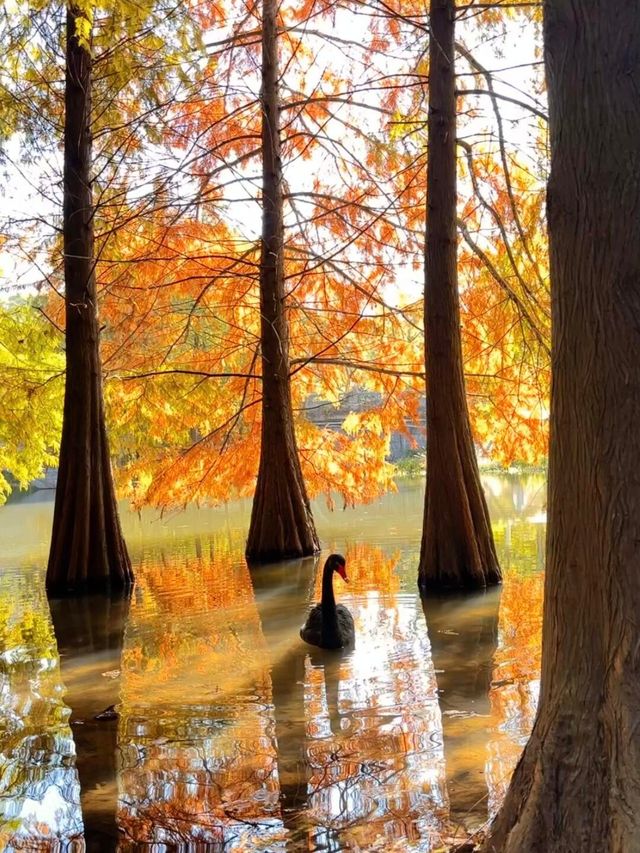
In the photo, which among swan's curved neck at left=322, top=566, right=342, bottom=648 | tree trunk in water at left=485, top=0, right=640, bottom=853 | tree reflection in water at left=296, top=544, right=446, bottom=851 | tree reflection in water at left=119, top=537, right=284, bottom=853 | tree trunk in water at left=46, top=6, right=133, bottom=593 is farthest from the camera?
tree trunk in water at left=46, top=6, right=133, bottom=593

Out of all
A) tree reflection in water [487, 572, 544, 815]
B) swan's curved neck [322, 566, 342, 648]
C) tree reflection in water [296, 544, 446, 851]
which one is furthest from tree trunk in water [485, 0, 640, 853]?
swan's curved neck [322, 566, 342, 648]

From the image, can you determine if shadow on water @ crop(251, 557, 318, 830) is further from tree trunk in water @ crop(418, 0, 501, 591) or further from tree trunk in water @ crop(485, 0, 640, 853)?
tree trunk in water @ crop(418, 0, 501, 591)

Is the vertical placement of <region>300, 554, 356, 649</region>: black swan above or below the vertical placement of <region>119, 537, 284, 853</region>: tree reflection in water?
above

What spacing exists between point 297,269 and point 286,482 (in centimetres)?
358

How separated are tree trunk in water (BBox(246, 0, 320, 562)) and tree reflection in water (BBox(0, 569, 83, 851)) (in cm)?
462

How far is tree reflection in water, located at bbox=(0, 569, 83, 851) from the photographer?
11.2 feet

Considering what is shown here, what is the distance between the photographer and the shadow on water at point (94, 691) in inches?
140

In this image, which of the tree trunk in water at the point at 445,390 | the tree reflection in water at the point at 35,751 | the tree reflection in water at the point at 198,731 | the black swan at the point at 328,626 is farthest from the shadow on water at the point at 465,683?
the tree reflection in water at the point at 35,751

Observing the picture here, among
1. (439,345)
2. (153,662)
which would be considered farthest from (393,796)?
(439,345)

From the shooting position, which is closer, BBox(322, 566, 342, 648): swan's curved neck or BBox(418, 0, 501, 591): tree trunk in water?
BBox(322, 566, 342, 648): swan's curved neck

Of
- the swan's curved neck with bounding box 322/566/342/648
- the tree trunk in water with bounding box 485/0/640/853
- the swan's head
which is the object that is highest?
the tree trunk in water with bounding box 485/0/640/853

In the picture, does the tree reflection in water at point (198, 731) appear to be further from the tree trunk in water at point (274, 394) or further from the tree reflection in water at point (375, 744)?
the tree trunk in water at point (274, 394)

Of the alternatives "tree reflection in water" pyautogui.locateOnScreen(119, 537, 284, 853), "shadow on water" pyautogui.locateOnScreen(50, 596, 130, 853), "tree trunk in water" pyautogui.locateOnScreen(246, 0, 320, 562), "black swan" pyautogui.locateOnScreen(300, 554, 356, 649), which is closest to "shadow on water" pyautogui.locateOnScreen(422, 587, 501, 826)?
"black swan" pyautogui.locateOnScreen(300, 554, 356, 649)

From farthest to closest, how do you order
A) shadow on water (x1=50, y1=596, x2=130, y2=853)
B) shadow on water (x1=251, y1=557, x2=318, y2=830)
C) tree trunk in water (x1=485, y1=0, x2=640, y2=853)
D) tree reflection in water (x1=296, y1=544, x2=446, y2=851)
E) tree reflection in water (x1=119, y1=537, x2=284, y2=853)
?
1. shadow on water (x1=251, y1=557, x2=318, y2=830)
2. shadow on water (x1=50, y1=596, x2=130, y2=853)
3. tree reflection in water (x1=119, y1=537, x2=284, y2=853)
4. tree reflection in water (x1=296, y1=544, x2=446, y2=851)
5. tree trunk in water (x1=485, y1=0, x2=640, y2=853)
